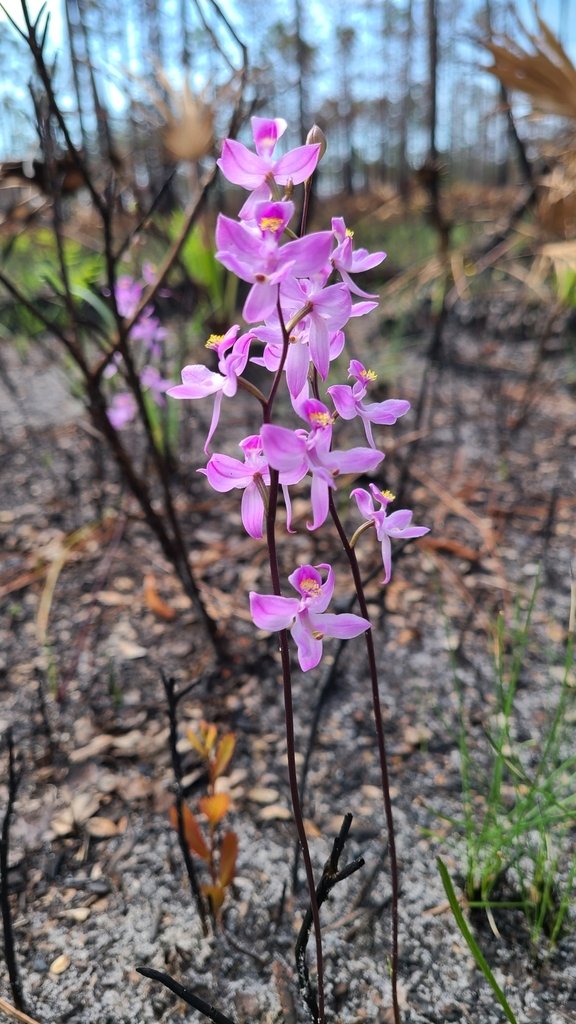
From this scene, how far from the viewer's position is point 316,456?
498 mm

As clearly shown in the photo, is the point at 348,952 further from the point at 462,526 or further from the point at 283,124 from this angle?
the point at 462,526

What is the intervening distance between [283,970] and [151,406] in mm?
1781

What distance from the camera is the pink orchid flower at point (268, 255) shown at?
0.46 metres

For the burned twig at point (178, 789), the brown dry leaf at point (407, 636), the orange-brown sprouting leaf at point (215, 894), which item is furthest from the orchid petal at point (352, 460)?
the brown dry leaf at point (407, 636)

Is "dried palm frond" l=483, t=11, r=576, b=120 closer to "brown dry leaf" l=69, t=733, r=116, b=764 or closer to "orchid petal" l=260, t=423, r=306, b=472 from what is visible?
"orchid petal" l=260, t=423, r=306, b=472

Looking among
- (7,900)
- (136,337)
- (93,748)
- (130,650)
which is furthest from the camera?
(136,337)

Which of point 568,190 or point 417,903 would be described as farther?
point 568,190

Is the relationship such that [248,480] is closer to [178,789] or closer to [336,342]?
[336,342]

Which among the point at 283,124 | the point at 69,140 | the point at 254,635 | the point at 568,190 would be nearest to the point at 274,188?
the point at 283,124

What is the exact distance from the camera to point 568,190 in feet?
7.59

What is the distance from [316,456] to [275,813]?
92 cm

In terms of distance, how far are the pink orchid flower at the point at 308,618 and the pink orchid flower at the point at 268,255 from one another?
0.74 feet

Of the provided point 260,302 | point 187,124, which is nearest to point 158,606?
point 260,302

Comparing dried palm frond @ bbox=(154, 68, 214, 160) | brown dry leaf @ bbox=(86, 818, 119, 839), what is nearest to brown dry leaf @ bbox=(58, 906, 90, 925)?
brown dry leaf @ bbox=(86, 818, 119, 839)
